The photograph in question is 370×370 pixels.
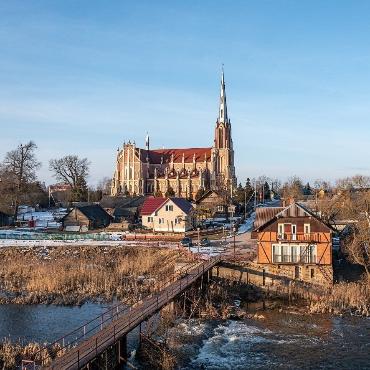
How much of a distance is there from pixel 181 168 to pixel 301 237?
7878cm

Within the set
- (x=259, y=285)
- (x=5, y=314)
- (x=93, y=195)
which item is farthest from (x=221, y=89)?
(x=5, y=314)

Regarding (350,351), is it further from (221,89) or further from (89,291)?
(221,89)

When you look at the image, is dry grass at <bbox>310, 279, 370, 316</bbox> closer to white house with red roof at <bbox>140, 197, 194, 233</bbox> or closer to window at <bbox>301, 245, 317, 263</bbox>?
window at <bbox>301, 245, 317, 263</bbox>

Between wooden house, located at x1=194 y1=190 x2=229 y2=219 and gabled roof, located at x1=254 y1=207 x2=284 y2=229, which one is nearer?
gabled roof, located at x1=254 y1=207 x2=284 y2=229

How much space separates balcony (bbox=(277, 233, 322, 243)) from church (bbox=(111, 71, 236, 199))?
7044 cm

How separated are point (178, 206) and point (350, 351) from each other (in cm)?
4117

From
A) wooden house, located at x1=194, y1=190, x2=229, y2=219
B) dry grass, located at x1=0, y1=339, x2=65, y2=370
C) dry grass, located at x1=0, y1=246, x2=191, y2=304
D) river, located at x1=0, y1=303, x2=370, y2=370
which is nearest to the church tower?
wooden house, located at x1=194, y1=190, x2=229, y2=219

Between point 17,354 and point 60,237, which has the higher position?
point 60,237

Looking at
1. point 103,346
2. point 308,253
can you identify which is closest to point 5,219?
point 308,253

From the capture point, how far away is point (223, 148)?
118 m

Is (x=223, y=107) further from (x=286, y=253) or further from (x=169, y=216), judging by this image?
(x=286, y=253)

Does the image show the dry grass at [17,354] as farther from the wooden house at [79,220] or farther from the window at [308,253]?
the wooden house at [79,220]

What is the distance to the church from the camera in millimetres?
112562

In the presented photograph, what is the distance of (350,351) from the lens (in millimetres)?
25109
